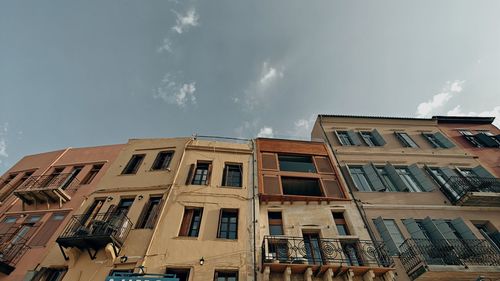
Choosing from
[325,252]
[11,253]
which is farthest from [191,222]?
[11,253]

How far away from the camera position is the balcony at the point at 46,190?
14555mm

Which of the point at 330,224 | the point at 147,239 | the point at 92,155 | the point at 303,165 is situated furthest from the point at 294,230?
the point at 92,155

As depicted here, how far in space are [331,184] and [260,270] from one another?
7.62 m

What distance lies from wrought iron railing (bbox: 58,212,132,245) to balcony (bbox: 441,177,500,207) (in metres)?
18.8

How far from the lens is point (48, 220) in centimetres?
1391

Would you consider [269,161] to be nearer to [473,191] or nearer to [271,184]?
[271,184]

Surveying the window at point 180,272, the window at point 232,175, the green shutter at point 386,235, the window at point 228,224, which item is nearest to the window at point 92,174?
the window at point 232,175

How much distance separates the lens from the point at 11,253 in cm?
1212

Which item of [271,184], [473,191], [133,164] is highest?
[133,164]

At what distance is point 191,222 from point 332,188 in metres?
9.07

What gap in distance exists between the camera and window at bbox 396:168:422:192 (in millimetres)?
15961

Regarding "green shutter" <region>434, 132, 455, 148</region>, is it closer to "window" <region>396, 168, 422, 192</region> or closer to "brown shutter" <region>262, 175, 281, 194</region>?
"window" <region>396, 168, 422, 192</region>

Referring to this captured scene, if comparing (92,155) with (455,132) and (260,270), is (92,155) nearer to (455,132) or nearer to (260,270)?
(260,270)

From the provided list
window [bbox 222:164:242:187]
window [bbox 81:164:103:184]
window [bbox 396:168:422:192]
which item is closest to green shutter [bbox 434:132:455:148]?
window [bbox 396:168:422:192]
